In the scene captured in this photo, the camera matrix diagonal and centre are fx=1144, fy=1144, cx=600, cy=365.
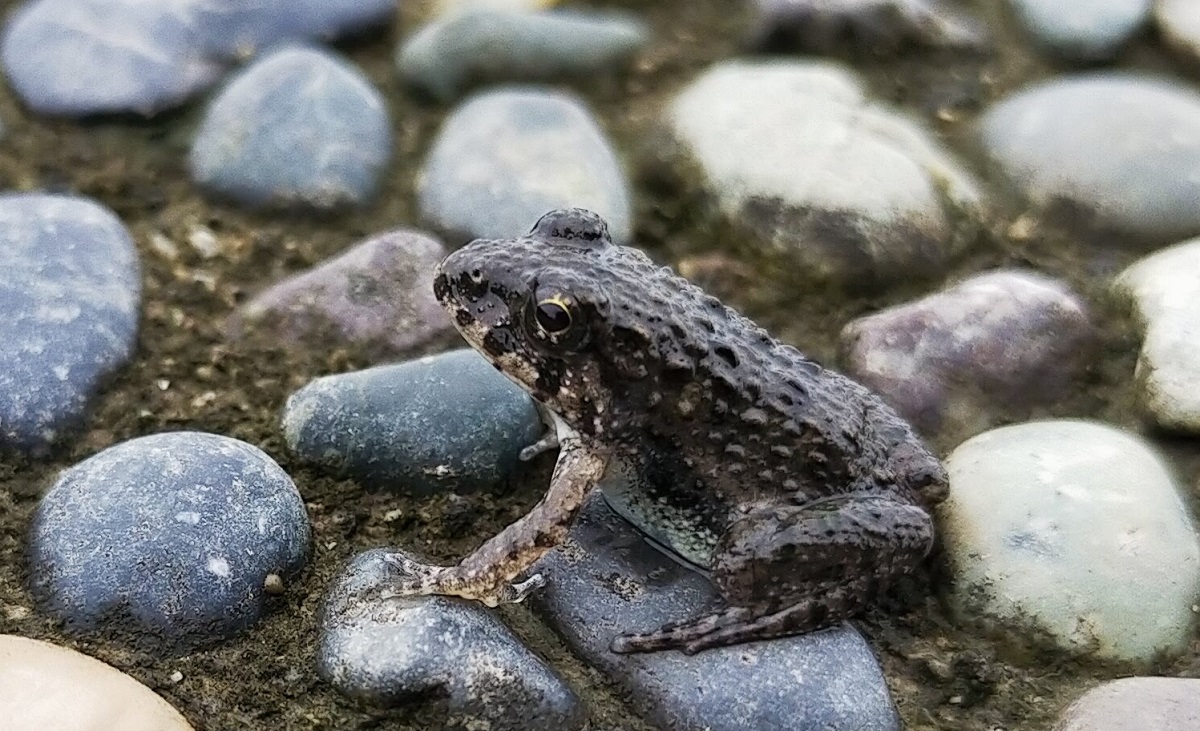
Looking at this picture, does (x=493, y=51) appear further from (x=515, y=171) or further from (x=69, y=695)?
(x=69, y=695)

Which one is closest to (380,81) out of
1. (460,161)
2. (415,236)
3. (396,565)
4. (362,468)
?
(460,161)

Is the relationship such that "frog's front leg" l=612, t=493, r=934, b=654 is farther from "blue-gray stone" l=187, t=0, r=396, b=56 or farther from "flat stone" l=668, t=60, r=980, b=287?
"blue-gray stone" l=187, t=0, r=396, b=56

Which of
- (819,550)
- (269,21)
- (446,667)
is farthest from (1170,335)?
(269,21)

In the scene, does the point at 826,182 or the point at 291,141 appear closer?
the point at 826,182

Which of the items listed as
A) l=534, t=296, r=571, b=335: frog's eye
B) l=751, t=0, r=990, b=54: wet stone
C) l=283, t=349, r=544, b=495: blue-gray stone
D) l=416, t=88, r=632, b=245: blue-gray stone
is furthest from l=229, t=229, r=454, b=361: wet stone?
l=751, t=0, r=990, b=54: wet stone

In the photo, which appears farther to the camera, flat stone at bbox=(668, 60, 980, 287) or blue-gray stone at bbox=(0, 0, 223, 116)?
blue-gray stone at bbox=(0, 0, 223, 116)

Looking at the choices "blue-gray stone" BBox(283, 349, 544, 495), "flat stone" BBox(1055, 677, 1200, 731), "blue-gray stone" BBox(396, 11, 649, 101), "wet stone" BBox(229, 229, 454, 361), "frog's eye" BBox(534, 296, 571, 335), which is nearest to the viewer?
"flat stone" BBox(1055, 677, 1200, 731)

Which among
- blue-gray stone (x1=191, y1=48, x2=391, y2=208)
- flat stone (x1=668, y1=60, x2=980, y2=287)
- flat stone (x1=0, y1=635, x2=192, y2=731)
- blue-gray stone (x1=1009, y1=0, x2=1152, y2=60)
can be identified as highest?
blue-gray stone (x1=1009, y1=0, x2=1152, y2=60)

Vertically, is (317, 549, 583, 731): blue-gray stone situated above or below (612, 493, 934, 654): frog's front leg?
below
